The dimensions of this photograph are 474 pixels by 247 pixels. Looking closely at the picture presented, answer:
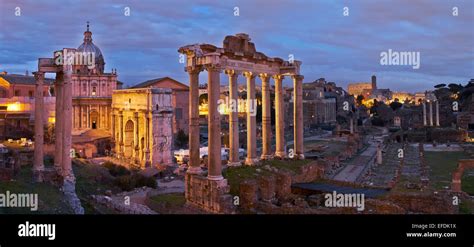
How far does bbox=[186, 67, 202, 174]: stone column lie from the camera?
16.8m

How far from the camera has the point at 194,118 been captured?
666 inches

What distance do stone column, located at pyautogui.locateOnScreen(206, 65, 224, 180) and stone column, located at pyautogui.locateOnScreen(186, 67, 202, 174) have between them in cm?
88

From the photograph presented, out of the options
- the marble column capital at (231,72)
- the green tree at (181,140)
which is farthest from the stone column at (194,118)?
the green tree at (181,140)

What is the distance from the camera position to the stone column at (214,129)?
52.3ft

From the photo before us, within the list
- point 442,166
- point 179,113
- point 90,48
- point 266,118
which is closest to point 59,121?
point 266,118

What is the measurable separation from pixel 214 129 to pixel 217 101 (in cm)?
101

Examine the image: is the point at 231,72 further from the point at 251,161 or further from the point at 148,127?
the point at 148,127

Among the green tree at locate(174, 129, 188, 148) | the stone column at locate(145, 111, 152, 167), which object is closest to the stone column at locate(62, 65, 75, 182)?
the stone column at locate(145, 111, 152, 167)

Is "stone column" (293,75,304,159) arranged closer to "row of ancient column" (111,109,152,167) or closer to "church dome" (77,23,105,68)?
"row of ancient column" (111,109,152,167)

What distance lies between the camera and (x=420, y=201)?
14.9m
